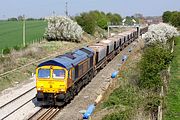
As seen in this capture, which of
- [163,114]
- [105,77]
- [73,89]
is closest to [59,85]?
[73,89]

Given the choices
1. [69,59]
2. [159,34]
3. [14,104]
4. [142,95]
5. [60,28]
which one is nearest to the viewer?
[142,95]

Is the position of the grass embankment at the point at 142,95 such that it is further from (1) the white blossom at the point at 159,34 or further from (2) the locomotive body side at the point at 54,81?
(1) the white blossom at the point at 159,34

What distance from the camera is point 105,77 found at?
32.8m

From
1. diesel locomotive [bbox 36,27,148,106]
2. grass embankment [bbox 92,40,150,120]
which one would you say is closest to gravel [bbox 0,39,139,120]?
diesel locomotive [bbox 36,27,148,106]

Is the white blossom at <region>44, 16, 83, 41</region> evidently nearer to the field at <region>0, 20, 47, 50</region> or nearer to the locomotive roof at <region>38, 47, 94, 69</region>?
the field at <region>0, 20, 47, 50</region>

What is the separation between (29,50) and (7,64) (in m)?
9.07

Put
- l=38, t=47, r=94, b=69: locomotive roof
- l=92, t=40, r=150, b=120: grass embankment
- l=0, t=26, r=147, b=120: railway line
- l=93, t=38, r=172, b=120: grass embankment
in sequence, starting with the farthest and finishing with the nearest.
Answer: l=38, t=47, r=94, b=69: locomotive roof < l=0, t=26, r=147, b=120: railway line < l=93, t=38, r=172, b=120: grass embankment < l=92, t=40, r=150, b=120: grass embankment

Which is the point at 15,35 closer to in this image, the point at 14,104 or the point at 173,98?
the point at 14,104

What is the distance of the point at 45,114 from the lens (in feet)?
67.2

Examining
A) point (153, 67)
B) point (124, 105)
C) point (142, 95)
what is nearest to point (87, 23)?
point (153, 67)

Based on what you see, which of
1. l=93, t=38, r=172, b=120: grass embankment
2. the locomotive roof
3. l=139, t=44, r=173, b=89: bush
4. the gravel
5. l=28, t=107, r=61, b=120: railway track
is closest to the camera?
l=93, t=38, r=172, b=120: grass embankment

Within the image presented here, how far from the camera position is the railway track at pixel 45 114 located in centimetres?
1986

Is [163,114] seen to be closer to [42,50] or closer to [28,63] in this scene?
[28,63]

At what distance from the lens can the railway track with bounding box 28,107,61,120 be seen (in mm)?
19859
